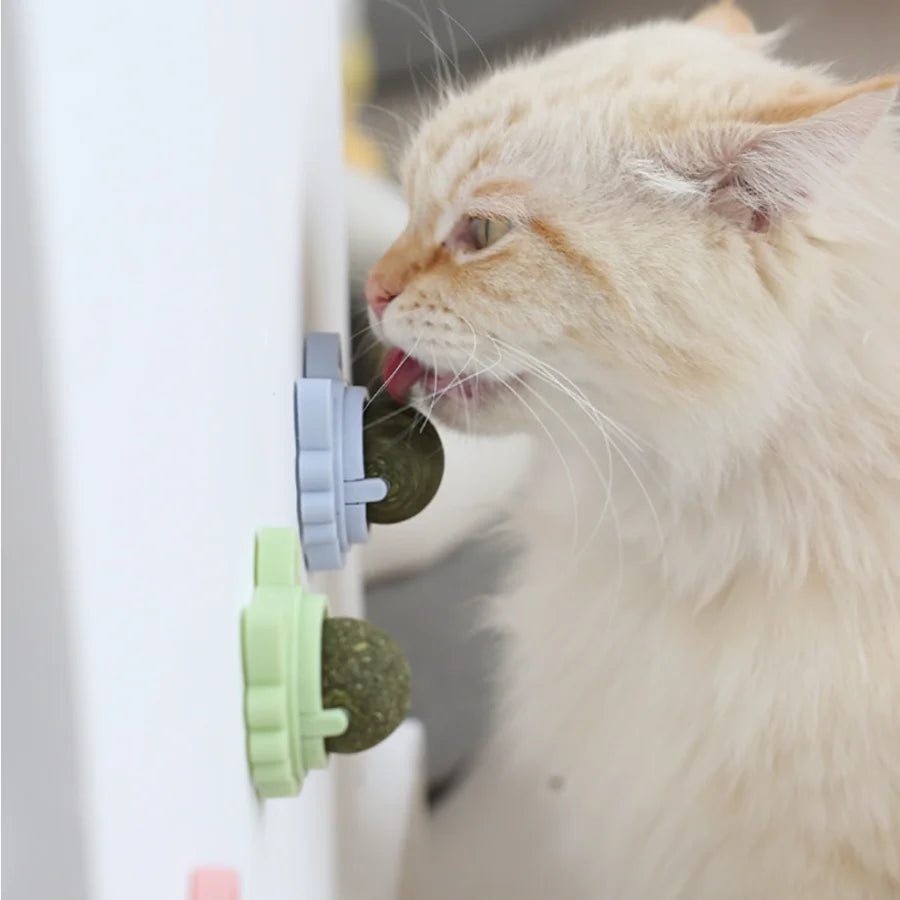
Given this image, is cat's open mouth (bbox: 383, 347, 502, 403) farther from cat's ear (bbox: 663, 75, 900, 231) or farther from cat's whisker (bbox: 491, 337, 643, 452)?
cat's ear (bbox: 663, 75, 900, 231)

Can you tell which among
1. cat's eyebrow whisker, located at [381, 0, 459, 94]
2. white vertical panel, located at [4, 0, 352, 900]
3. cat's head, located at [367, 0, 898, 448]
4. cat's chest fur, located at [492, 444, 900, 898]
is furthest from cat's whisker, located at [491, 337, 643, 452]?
cat's eyebrow whisker, located at [381, 0, 459, 94]

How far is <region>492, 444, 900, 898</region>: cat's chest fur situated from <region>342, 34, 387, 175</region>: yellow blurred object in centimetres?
46

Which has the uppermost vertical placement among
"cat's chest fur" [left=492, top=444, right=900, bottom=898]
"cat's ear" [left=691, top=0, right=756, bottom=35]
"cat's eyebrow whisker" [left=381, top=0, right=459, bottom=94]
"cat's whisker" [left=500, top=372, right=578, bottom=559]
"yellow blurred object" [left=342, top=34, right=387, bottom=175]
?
"cat's ear" [left=691, top=0, right=756, bottom=35]

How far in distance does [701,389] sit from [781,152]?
165mm

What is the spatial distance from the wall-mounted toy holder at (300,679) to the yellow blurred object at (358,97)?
743 mm

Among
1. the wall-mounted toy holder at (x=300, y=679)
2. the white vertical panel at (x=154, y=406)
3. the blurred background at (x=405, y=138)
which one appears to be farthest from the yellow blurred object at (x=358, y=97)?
the wall-mounted toy holder at (x=300, y=679)

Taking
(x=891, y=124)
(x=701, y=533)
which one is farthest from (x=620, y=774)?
(x=891, y=124)

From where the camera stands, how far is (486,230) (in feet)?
2.42

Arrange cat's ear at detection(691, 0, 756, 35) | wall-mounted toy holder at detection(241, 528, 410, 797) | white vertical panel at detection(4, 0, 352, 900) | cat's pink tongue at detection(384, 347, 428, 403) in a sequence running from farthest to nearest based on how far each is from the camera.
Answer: cat's ear at detection(691, 0, 756, 35) < cat's pink tongue at detection(384, 347, 428, 403) < wall-mounted toy holder at detection(241, 528, 410, 797) < white vertical panel at detection(4, 0, 352, 900)

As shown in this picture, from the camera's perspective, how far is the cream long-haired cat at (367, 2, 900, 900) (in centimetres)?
67

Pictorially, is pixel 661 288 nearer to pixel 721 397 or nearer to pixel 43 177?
pixel 721 397

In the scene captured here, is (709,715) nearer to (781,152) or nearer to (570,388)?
(570,388)

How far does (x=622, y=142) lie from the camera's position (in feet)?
2.26

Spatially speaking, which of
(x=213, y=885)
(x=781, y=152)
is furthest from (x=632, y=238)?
(x=213, y=885)
